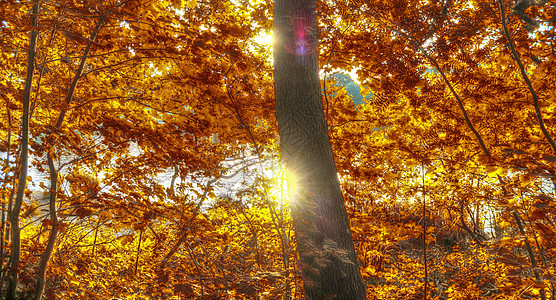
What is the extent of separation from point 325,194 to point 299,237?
1.18 ft

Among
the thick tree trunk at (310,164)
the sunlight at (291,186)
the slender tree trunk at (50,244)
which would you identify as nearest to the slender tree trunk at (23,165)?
the slender tree trunk at (50,244)

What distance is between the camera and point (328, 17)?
342cm

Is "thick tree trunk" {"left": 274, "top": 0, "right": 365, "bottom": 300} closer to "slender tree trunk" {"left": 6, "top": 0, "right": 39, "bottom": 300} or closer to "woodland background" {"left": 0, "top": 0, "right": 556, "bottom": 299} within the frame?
"woodland background" {"left": 0, "top": 0, "right": 556, "bottom": 299}

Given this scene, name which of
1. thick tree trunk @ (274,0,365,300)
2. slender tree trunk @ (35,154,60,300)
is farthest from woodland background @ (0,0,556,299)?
thick tree trunk @ (274,0,365,300)

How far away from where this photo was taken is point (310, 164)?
1.97 meters

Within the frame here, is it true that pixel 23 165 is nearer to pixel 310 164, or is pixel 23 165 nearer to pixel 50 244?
pixel 50 244

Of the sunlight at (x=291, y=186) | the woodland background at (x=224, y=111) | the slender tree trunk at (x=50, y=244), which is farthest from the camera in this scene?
the woodland background at (x=224, y=111)

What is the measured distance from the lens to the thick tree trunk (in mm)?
1777

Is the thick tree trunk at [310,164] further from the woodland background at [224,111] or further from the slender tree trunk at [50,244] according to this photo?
the slender tree trunk at [50,244]

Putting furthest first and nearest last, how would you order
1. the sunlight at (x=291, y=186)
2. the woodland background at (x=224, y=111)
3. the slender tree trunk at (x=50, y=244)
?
the woodland background at (x=224, y=111)
the slender tree trunk at (x=50, y=244)
the sunlight at (x=291, y=186)

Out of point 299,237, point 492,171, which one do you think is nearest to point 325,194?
point 299,237

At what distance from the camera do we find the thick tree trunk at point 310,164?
5.83ft

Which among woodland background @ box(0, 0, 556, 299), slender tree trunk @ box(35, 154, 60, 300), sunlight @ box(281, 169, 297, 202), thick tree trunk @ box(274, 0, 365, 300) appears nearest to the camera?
thick tree trunk @ box(274, 0, 365, 300)

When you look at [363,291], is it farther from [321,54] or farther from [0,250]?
[0,250]
